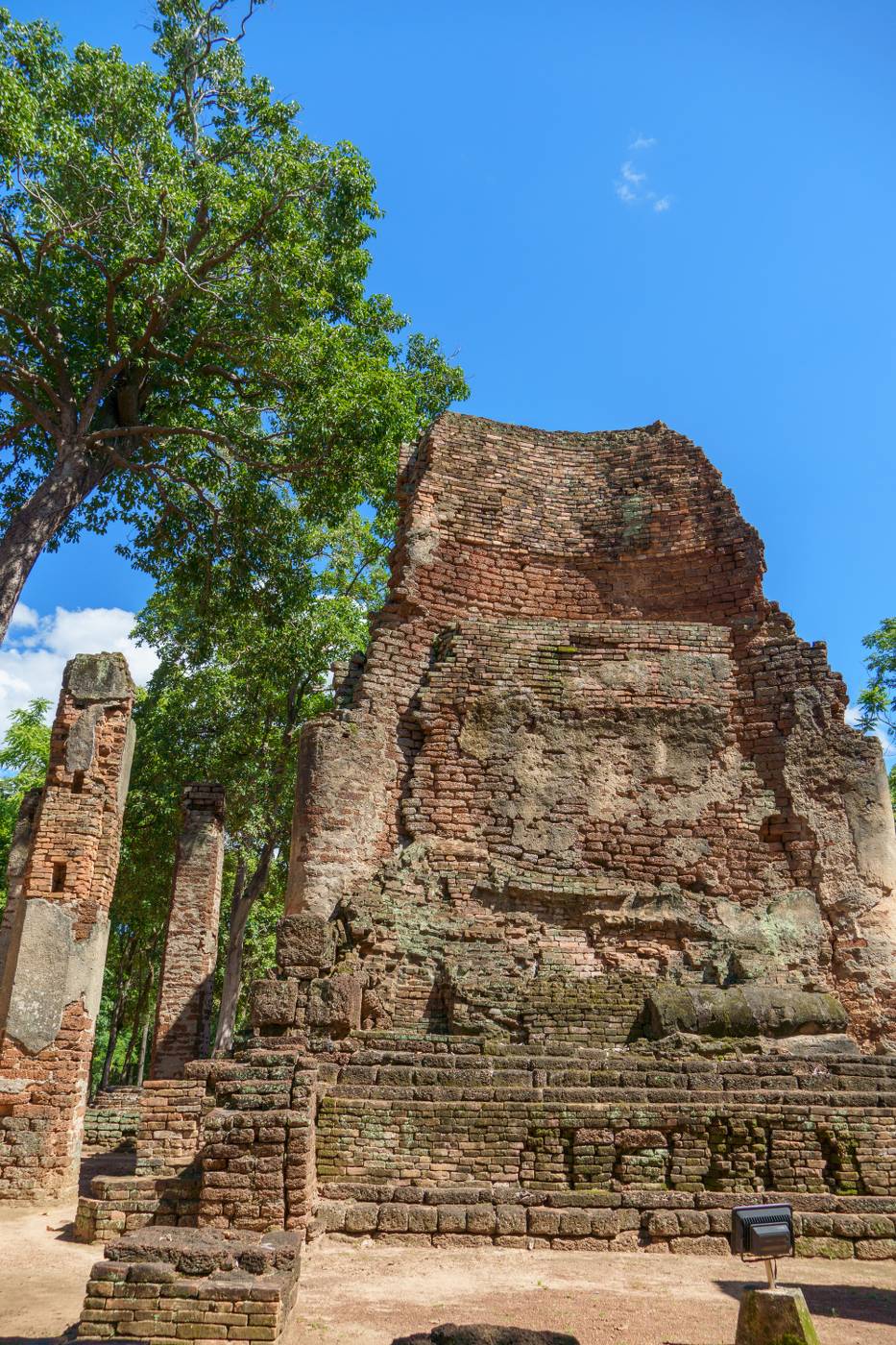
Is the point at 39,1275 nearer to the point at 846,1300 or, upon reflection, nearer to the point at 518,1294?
the point at 518,1294

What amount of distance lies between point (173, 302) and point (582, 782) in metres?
7.58

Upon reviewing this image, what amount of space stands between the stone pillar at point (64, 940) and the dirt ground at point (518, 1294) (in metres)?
2.33

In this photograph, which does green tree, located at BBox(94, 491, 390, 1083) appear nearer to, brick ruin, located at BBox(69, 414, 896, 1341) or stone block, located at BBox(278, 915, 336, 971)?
brick ruin, located at BBox(69, 414, 896, 1341)

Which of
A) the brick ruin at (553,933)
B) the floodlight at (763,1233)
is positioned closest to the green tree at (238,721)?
the brick ruin at (553,933)

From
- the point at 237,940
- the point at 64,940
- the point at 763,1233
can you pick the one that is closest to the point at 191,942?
the point at 64,940

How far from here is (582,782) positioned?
36.1 ft

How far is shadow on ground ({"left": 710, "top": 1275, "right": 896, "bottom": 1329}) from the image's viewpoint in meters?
5.20

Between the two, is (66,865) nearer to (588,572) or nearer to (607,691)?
(607,691)

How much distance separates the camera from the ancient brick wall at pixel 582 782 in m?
9.78

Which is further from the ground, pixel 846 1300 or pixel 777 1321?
pixel 777 1321

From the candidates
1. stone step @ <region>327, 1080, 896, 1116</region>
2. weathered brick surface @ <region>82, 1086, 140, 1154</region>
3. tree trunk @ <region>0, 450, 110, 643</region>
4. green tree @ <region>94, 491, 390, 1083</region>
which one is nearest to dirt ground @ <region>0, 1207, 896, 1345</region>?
stone step @ <region>327, 1080, 896, 1116</region>

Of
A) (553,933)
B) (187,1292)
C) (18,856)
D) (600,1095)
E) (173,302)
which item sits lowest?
(187,1292)

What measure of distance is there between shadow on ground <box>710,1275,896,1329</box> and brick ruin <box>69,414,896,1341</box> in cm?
87

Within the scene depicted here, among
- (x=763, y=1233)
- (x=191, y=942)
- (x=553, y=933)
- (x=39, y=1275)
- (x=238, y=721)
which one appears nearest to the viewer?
(x=763, y=1233)
